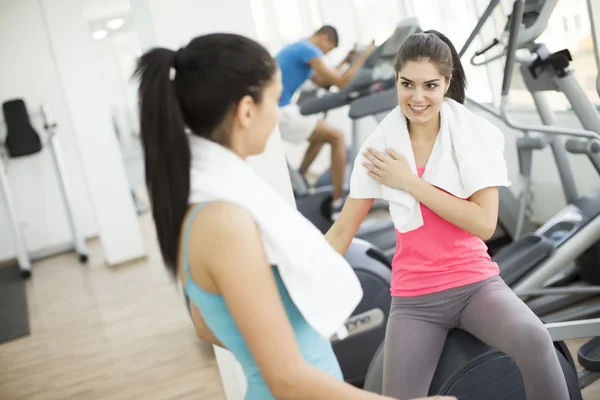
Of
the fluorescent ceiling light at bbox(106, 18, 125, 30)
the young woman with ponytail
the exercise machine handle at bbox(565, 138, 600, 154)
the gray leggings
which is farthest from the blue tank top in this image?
the fluorescent ceiling light at bbox(106, 18, 125, 30)

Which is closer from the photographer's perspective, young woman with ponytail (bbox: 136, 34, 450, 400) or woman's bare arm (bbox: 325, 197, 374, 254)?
young woman with ponytail (bbox: 136, 34, 450, 400)

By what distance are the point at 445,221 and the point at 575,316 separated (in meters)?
1.34

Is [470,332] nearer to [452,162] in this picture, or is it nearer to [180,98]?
[452,162]

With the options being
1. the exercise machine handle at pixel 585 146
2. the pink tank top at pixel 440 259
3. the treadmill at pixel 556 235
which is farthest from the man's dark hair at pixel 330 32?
the pink tank top at pixel 440 259

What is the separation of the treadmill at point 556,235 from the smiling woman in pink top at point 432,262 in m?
0.91

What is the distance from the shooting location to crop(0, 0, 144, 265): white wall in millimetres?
5520

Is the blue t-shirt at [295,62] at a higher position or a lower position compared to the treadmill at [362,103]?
higher

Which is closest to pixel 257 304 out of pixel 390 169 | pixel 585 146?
pixel 390 169

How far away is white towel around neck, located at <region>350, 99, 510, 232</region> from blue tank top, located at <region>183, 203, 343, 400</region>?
63cm

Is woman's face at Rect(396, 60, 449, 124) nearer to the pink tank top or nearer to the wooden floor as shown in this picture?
the pink tank top

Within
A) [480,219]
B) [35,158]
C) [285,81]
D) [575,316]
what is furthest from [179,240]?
[35,158]

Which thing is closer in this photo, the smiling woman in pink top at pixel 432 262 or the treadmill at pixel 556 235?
the smiling woman in pink top at pixel 432 262

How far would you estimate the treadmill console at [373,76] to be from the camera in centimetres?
380

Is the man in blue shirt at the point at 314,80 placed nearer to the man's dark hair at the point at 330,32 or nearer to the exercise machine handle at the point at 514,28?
the man's dark hair at the point at 330,32
